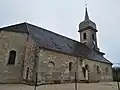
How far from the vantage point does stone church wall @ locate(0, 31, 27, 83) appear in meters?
12.1

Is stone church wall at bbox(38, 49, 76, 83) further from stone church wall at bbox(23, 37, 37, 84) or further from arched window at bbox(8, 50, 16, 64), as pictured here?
arched window at bbox(8, 50, 16, 64)

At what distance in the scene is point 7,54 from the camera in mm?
12727

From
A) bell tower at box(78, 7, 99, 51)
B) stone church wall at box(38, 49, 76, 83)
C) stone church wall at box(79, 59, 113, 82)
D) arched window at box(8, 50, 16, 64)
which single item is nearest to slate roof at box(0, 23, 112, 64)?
stone church wall at box(38, 49, 76, 83)

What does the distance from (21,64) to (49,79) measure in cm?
368

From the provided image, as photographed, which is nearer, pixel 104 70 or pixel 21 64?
pixel 21 64

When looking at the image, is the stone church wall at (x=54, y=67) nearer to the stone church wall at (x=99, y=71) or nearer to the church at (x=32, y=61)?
the church at (x=32, y=61)

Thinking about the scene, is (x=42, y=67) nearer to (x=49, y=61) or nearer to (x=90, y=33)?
(x=49, y=61)

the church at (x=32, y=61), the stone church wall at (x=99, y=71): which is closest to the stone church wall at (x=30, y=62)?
the church at (x=32, y=61)

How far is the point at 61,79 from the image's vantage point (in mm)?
13180

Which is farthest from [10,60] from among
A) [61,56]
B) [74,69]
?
[74,69]

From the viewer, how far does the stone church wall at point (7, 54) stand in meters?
12.1

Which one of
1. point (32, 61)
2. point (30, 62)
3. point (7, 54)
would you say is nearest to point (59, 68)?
point (32, 61)

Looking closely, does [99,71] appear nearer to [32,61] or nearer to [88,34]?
[88,34]

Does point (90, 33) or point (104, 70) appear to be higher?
point (90, 33)
